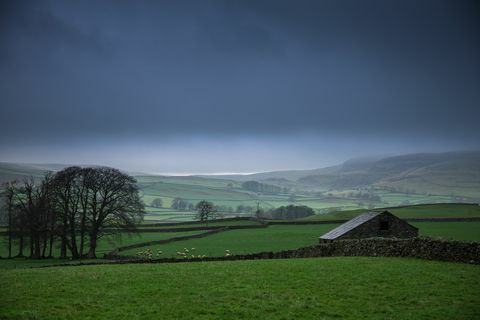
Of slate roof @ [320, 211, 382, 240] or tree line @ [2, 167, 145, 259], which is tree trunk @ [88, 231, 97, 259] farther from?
slate roof @ [320, 211, 382, 240]

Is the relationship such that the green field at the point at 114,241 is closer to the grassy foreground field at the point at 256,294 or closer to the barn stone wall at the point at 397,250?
the barn stone wall at the point at 397,250

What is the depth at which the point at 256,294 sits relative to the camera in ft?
51.9

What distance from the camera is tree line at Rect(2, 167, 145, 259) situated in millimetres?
52000

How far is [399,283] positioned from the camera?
17.3 metres

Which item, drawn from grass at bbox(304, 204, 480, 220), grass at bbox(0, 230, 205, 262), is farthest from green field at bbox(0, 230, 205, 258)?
grass at bbox(304, 204, 480, 220)

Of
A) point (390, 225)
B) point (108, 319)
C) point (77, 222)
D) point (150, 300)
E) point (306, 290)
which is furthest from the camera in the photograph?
point (77, 222)

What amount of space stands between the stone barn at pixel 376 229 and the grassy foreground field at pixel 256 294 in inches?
678

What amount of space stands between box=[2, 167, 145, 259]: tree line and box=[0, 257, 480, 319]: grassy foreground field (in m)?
32.6

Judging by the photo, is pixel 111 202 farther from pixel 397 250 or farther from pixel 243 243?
pixel 397 250

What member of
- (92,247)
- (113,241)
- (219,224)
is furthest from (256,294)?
(219,224)

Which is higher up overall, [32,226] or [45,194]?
[45,194]

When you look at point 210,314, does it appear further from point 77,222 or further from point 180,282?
point 77,222

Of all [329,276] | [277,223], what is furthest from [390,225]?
[277,223]

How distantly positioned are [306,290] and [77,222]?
45.3 m
